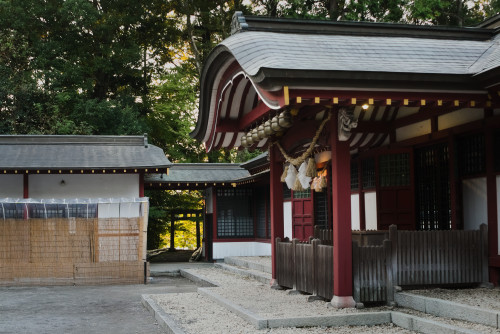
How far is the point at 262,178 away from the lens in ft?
74.3

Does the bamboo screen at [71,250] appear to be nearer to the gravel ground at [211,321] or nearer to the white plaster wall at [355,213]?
the gravel ground at [211,321]

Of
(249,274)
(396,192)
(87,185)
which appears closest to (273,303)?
(396,192)

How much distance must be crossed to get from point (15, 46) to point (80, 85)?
3.56 meters

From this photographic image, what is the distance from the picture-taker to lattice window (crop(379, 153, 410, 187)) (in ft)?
38.7

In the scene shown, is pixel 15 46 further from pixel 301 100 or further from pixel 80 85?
pixel 301 100

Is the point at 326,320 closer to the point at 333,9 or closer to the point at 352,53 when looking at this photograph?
the point at 352,53

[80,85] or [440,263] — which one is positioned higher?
[80,85]

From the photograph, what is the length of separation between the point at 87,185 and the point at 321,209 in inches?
325

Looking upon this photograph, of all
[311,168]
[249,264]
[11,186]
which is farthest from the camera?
[11,186]

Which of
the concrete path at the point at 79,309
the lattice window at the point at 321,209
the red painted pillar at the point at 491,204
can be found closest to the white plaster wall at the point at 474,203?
the red painted pillar at the point at 491,204

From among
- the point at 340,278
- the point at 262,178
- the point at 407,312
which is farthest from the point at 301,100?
the point at 262,178

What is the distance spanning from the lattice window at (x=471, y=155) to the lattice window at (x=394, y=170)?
149 centimetres

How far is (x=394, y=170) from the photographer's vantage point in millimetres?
12070

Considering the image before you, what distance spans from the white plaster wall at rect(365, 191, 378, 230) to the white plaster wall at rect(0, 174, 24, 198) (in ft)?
41.1
